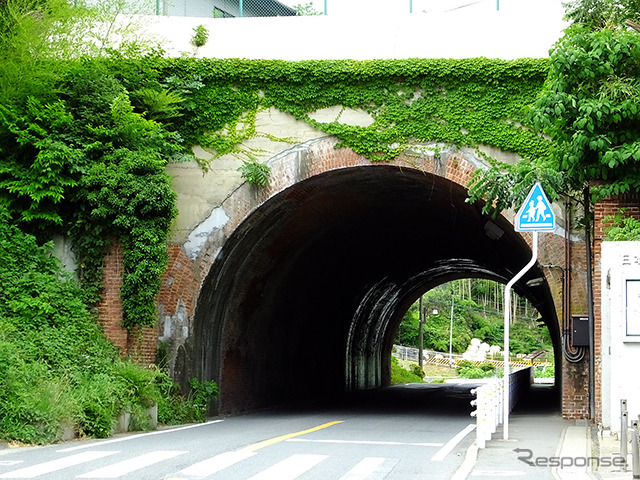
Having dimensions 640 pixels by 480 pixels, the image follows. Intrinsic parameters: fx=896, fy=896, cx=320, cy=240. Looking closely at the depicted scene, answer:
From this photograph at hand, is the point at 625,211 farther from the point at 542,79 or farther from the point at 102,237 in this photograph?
the point at 102,237

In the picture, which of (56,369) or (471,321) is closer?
(56,369)

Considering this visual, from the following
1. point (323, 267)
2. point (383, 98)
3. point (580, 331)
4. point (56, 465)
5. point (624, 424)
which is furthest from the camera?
point (323, 267)

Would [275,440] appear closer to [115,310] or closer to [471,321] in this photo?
[115,310]

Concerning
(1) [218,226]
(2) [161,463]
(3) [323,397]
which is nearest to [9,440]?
(2) [161,463]

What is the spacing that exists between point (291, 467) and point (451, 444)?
3922 millimetres

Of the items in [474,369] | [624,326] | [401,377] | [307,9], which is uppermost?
[307,9]

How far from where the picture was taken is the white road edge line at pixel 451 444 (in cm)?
1196

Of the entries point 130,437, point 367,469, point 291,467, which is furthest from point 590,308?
point 130,437

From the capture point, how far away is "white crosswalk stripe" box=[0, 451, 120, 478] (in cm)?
963

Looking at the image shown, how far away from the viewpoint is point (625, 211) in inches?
592

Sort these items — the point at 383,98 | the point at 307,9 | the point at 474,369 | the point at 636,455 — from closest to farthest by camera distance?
the point at 636,455 → the point at 383,98 → the point at 307,9 → the point at 474,369

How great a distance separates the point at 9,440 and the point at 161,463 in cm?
296

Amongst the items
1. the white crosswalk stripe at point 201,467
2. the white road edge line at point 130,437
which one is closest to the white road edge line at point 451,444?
the white crosswalk stripe at point 201,467

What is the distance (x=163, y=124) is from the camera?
1909cm
